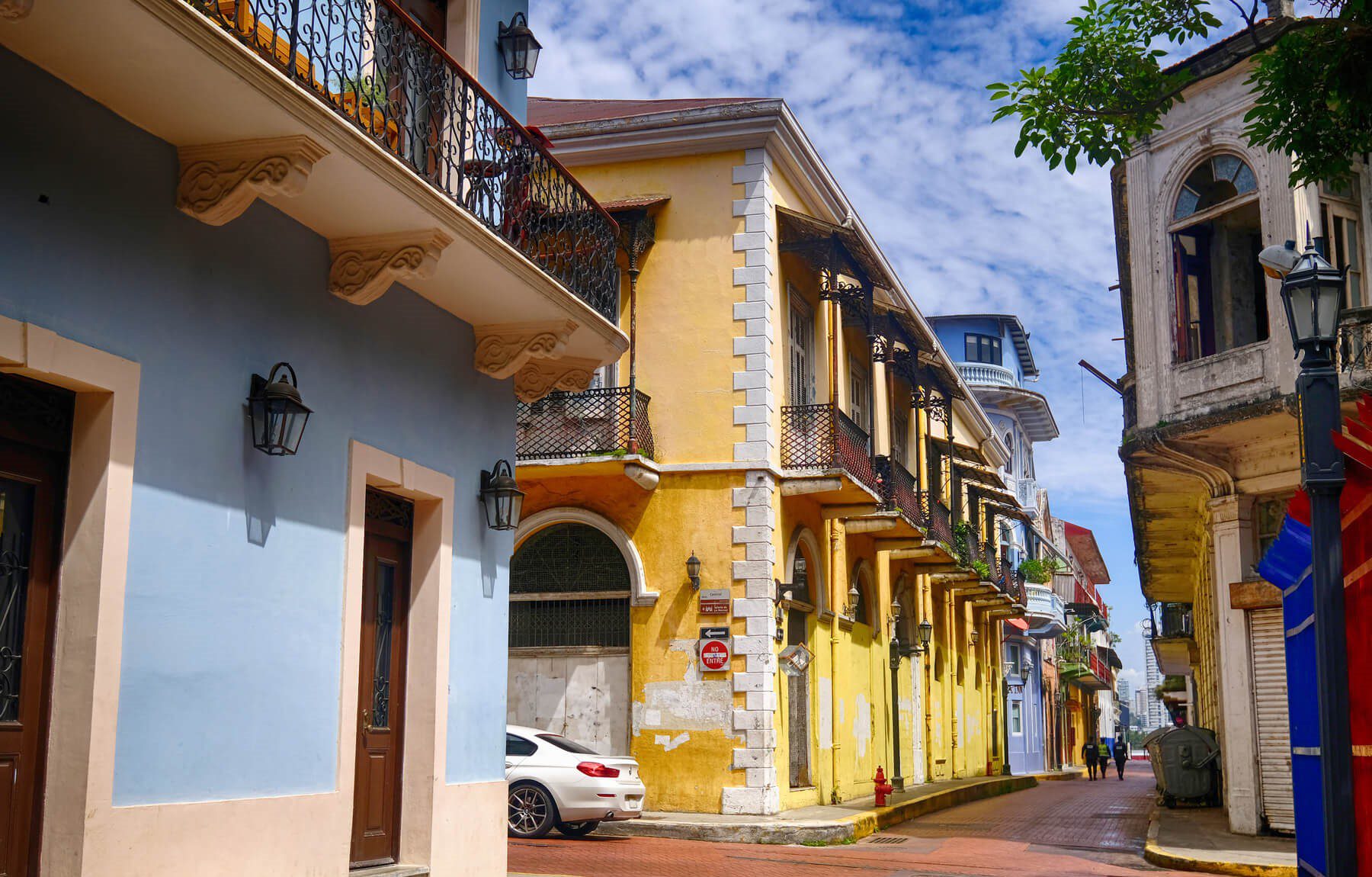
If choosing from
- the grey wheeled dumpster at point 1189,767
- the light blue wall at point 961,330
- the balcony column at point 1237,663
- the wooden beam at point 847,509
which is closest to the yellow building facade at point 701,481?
the wooden beam at point 847,509

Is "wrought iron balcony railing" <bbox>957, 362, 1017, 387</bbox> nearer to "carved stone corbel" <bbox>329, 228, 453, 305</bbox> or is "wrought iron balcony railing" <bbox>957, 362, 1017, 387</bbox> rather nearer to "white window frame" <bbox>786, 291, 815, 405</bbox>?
"white window frame" <bbox>786, 291, 815, 405</bbox>

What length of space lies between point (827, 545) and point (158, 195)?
655 inches

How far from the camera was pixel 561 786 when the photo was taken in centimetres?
1574

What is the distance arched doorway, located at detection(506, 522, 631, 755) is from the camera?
1944 centimetres

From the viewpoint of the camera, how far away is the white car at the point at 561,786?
51.5 feet

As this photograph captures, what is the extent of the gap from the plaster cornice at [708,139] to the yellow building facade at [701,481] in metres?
0.03

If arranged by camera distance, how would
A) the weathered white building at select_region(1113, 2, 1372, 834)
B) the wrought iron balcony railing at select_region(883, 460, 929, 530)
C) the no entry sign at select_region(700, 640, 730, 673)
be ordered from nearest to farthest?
the weathered white building at select_region(1113, 2, 1372, 834) → the no entry sign at select_region(700, 640, 730, 673) → the wrought iron balcony railing at select_region(883, 460, 929, 530)

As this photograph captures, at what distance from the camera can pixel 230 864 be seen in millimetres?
7375

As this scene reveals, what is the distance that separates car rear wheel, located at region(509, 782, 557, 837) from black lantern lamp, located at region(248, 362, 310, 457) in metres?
8.86

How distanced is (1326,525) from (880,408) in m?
20.5

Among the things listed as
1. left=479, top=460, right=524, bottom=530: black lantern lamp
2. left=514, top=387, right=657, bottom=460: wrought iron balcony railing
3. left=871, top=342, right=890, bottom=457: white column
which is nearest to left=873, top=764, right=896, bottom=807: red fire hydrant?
left=514, top=387, right=657, bottom=460: wrought iron balcony railing

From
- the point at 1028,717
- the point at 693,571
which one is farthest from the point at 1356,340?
the point at 1028,717

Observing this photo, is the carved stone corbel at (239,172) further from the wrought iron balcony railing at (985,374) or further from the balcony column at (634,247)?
the wrought iron balcony railing at (985,374)

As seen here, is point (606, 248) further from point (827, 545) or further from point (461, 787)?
point (827, 545)
